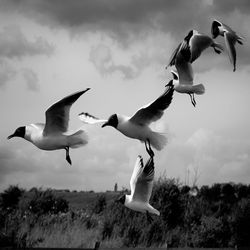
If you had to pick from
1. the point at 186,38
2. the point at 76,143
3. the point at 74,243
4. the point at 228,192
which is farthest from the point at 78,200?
the point at 76,143

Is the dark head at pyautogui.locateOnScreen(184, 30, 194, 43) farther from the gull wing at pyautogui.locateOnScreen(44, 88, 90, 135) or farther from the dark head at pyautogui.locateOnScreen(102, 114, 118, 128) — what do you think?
the gull wing at pyautogui.locateOnScreen(44, 88, 90, 135)

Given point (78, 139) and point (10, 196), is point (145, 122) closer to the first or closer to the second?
point (78, 139)

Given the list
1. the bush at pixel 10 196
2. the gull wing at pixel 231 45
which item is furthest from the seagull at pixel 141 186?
the bush at pixel 10 196

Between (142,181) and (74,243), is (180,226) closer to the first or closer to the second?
(74,243)

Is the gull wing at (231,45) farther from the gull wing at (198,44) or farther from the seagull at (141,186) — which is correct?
the seagull at (141,186)

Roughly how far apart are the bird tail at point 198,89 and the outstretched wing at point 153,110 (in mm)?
1273

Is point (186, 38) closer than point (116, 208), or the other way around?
point (186, 38)

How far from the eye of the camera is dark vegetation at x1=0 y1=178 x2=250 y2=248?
508 inches

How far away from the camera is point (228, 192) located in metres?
23.1

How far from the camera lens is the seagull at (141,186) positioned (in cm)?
862

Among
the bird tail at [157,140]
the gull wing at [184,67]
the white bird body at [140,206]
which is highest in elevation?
the gull wing at [184,67]

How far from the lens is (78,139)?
277 inches

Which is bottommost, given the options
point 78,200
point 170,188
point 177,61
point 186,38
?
point 78,200

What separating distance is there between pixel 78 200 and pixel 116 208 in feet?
49.1
